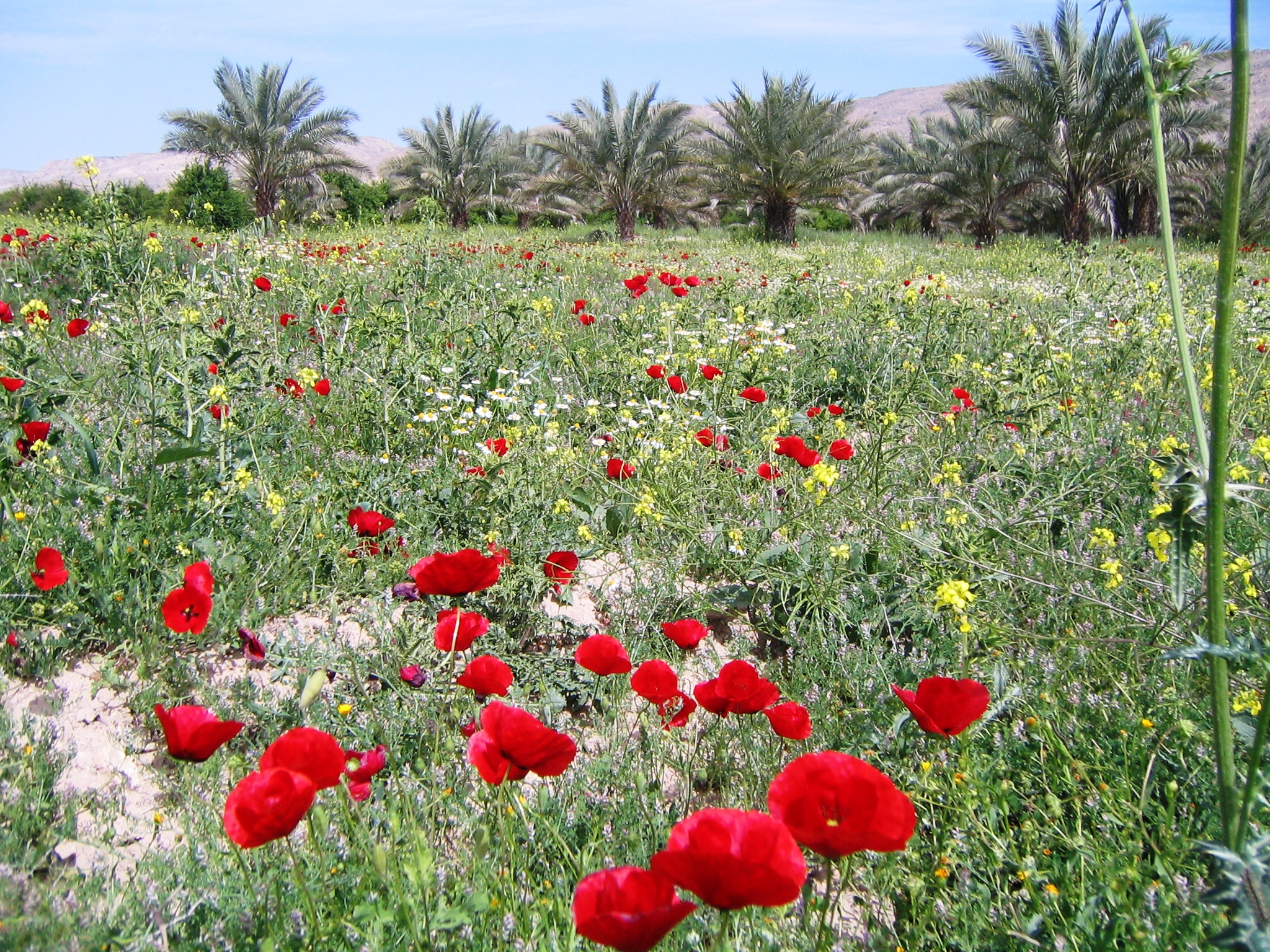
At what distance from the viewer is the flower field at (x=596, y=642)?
4.11 ft

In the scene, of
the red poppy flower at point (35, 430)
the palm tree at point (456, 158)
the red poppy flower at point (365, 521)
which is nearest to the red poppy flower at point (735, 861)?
the red poppy flower at point (365, 521)

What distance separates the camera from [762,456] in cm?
356

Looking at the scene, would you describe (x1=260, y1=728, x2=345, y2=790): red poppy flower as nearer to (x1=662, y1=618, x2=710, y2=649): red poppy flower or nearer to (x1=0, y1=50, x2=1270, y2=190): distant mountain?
(x1=662, y1=618, x2=710, y2=649): red poppy flower

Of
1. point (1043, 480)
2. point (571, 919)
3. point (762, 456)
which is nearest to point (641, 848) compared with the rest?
point (571, 919)

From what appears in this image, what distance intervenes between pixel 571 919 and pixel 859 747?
835mm

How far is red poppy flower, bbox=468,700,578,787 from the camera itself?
1.11 metres

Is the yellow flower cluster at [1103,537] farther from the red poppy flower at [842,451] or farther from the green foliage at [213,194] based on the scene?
the green foliage at [213,194]

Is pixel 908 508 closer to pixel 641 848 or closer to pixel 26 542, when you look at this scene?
pixel 641 848

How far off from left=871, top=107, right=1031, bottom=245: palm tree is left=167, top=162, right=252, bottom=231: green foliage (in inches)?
658

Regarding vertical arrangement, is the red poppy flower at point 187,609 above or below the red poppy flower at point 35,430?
below

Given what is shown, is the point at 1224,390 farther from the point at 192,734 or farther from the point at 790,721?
the point at 192,734

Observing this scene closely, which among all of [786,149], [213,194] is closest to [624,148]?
[786,149]

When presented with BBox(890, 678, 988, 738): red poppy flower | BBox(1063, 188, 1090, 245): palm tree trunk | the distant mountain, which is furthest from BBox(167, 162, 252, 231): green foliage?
the distant mountain

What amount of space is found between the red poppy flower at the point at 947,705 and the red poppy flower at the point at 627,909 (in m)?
0.53
